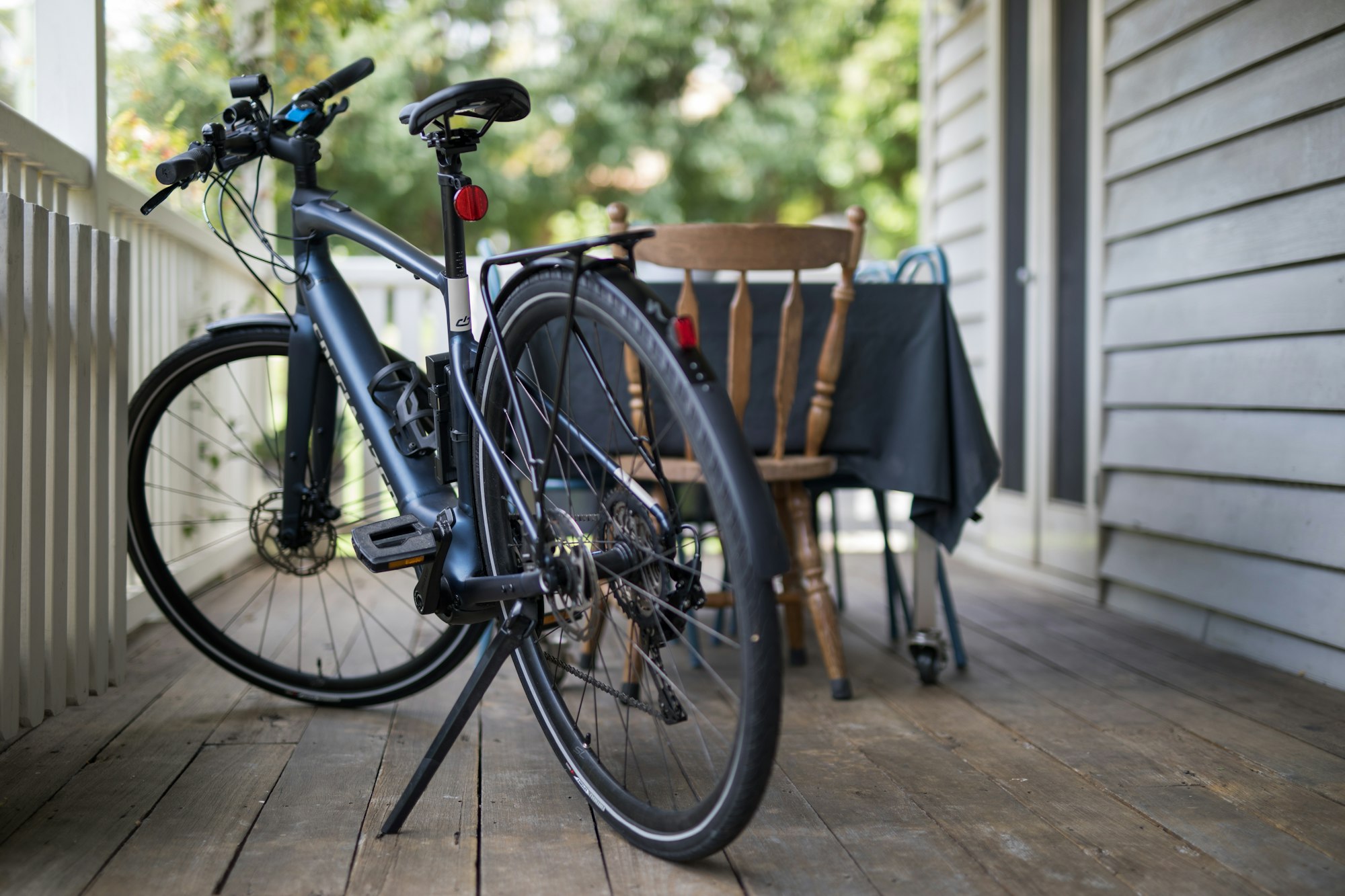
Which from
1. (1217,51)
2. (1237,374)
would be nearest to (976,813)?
(1237,374)

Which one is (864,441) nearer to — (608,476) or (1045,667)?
(1045,667)

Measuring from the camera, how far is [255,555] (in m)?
2.98

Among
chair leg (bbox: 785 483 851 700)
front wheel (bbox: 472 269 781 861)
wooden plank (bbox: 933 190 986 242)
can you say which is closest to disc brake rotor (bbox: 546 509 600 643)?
front wheel (bbox: 472 269 781 861)

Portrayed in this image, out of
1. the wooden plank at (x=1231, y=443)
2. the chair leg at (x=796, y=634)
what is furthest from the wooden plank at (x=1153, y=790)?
the wooden plank at (x=1231, y=443)

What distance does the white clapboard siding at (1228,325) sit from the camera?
1997 millimetres

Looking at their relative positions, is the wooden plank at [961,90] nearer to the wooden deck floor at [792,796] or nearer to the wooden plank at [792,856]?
the wooden deck floor at [792,796]

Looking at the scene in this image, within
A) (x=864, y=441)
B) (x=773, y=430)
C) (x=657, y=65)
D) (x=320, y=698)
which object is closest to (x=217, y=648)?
(x=320, y=698)

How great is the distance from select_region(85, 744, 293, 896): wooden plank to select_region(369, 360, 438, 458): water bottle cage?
19.7 inches

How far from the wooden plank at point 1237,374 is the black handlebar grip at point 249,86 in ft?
6.35

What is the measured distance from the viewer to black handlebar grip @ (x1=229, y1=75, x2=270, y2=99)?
1.62 meters

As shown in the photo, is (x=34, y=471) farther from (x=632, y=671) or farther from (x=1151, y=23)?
(x=1151, y=23)

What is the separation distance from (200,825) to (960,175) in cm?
334

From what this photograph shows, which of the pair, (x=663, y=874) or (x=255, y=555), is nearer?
(x=663, y=874)

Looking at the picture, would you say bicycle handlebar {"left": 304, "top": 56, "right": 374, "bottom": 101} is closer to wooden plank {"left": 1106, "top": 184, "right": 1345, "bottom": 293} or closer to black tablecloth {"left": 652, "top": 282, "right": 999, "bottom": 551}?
black tablecloth {"left": 652, "top": 282, "right": 999, "bottom": 551}
